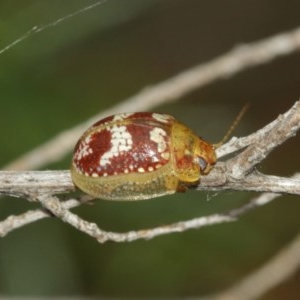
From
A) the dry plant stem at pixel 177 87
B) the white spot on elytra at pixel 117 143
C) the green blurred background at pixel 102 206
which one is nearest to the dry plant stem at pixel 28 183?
the white spot on elytra at pixel 117 143

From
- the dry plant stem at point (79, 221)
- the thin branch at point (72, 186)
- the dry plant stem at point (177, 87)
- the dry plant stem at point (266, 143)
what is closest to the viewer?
the dry plant stem at point (266, 143)

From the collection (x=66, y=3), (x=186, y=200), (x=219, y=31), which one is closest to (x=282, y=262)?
(x=186, y=200)

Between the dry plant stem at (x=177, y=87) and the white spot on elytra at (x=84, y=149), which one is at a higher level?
the dry plant stem at (x=177, y=87)

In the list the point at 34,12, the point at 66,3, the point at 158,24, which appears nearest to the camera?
the point at 66,3

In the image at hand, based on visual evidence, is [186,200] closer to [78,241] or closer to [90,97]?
[78,241]

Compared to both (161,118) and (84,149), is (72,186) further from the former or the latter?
(161,118)

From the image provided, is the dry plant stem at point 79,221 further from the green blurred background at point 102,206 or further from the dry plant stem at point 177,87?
the green blurred background at point 102,206

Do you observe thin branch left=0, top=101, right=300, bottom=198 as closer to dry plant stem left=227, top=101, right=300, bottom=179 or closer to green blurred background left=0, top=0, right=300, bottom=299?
dry plant stem left=227, top=101, right=300, bottom=179
